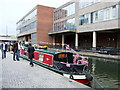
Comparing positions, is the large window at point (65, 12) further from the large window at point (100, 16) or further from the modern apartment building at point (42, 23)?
the large window at point (100, 16)

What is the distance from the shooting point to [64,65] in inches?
402

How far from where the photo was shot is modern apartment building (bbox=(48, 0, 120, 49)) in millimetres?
25452

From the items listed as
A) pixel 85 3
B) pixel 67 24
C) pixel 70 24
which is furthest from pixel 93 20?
pixel 67 24

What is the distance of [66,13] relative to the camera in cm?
4069

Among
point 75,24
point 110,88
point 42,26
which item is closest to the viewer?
point 110,88

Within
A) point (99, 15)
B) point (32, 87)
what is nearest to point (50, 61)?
point (32, 87)

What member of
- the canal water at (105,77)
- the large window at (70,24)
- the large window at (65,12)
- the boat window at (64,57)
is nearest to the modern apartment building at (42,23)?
the large window at (65,12)

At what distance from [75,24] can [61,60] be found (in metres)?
25.4

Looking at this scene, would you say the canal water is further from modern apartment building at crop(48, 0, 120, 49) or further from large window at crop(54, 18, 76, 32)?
large window at crop(54, 18, 76, 32)

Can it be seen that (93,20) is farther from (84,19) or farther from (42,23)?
(42,23)

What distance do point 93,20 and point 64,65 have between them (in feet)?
71.2

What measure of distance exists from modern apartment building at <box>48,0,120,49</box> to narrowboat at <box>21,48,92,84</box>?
16.0 m

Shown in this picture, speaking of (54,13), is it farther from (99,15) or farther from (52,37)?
(99,15)

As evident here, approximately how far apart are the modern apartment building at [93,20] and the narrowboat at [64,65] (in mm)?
16021
